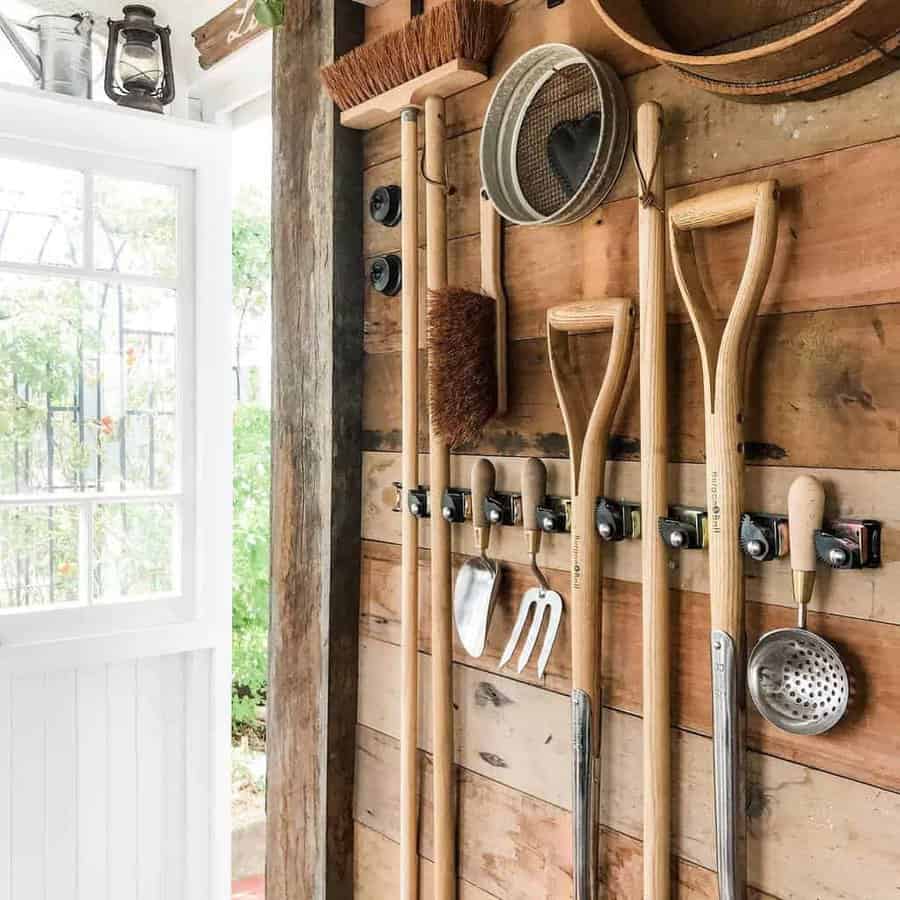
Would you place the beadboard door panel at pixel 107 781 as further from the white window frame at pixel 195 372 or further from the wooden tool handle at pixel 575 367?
the wooden tool handle at pixel 575 367

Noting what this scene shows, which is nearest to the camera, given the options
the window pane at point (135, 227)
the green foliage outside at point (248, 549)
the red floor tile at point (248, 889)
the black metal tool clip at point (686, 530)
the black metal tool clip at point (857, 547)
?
the black metal tool clip at point (857, 547)

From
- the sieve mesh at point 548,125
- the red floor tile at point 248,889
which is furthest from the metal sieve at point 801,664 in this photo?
the red floor tile at point 248,889

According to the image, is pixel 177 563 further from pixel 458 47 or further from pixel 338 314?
pixel 458 47

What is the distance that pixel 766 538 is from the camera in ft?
2.91

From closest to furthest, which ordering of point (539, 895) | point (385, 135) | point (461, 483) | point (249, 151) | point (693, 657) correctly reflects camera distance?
1. point (693, 657)
2. point (539, 895)
3. point (461, 483)
4. point (385, 135)
5. point (249, 151)

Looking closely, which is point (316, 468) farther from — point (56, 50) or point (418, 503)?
point (56, 50)

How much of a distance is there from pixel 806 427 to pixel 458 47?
2.24 ft

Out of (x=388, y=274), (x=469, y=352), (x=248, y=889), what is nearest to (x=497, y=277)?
(x=469, y=352)

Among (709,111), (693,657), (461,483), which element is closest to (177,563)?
(461,483)

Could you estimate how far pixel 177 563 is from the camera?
88.4 inches

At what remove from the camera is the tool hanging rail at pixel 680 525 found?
83cm

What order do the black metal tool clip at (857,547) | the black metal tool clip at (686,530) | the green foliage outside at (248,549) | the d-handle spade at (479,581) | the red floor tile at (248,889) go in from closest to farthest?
the black metal tool clip at (857,547), the black metal tool clip at (686,530), the d-handle spade at (479,581), the red floor tile at (248,889), the green foliage outside at (248,549)

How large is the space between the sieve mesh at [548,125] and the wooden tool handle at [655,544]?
15cm

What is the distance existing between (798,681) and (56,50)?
1.91 meters
